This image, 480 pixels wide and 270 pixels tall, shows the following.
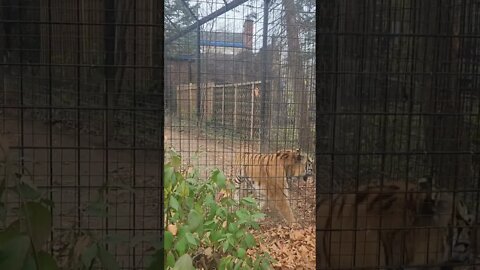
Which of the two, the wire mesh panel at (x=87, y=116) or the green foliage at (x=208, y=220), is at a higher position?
the wire mesh panel at (x=87, y=116)

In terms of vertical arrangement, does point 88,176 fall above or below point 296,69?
below

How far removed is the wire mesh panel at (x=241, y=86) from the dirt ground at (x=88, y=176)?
0.48 meters

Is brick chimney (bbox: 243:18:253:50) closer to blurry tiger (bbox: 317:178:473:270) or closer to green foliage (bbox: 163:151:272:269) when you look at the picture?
green foliage (bbox: 163:151:272:269)

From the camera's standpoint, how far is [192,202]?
9.82ft

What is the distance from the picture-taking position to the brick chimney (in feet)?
8.52

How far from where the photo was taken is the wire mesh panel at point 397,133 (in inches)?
86.8

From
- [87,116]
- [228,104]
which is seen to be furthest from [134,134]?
[228,104]

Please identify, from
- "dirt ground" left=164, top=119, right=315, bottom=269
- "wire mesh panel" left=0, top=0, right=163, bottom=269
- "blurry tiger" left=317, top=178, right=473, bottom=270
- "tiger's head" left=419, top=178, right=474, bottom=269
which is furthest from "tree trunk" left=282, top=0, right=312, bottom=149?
"wire mesh panel" left=0, top=0, right=163, bottom=269

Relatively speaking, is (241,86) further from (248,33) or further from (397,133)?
(397,133)

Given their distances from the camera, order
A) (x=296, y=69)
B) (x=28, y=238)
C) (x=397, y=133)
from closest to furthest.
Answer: (x=28, y=238) → (x=397, y=133) → (x=296, y=69)

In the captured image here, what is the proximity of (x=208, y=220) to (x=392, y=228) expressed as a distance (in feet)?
A: 3.87

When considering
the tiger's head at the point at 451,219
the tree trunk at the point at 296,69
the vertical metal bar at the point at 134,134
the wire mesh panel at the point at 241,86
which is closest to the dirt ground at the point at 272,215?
the wire mesh panel at the point at 241,86

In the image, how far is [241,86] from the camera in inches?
102

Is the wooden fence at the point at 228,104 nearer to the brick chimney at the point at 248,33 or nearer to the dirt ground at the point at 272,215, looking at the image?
the dirt ground at the point at 272,215
